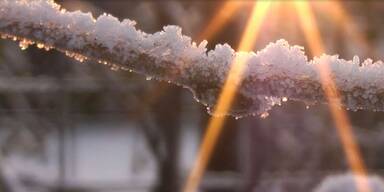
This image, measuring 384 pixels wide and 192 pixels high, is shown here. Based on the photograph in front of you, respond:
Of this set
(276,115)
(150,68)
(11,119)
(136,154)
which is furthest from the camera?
(136,154)

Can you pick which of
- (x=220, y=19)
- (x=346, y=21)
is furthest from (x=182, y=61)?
(x=346, y=21)

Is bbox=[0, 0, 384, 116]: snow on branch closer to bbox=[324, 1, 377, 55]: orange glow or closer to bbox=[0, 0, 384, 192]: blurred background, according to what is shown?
bbox=[0, 0, 384, 192]: blurred background

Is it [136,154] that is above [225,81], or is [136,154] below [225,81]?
above

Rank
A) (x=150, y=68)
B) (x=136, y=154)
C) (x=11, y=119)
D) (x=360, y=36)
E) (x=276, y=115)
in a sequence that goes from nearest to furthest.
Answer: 1. (x=150, y=68)
2. (x=276, y=115)
3. (x=360, y=36)
4. (x=11, y=119)
5. (x=136, y=154)

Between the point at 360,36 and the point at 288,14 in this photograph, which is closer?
the point at 288,14

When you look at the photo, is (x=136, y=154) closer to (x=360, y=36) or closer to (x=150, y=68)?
(x=360, y=36)

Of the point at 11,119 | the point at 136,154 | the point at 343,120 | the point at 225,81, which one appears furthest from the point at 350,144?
the point at 225,81
